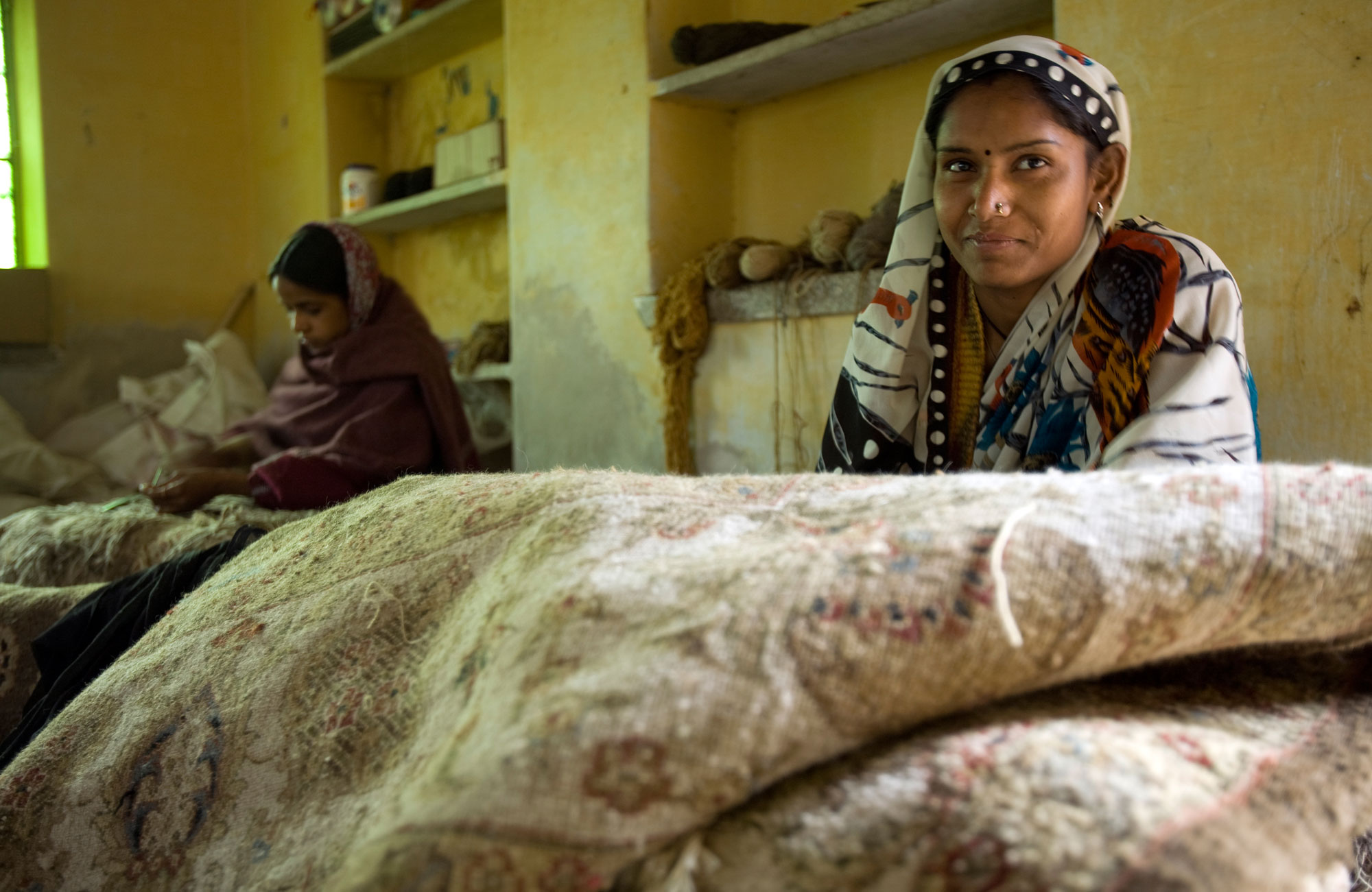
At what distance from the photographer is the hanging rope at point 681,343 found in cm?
239

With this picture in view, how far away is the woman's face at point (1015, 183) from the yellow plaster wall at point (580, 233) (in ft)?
4.37

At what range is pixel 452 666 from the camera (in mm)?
549

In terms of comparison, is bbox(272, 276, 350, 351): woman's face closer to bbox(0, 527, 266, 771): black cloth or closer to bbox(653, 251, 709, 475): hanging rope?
bbox(653, 251, 709, 475): hanging rope

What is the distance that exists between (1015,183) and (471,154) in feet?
7.76

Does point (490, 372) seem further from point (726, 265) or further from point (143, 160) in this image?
point (143, 160)

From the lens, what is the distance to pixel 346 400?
253 cm

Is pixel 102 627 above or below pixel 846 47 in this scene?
below

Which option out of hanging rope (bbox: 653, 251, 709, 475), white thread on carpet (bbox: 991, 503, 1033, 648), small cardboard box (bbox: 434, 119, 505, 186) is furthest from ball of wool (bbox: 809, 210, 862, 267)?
white thread on carpet (bbox: 991, 503, 1033, 648)

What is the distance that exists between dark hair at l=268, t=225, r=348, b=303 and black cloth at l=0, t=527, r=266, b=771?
1534 mm

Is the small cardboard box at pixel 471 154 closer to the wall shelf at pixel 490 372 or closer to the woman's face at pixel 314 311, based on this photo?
the wall shelf at pixel 490 372

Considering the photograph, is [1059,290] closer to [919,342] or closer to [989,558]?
[919,342]

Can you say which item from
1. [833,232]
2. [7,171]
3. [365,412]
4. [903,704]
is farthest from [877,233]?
[7,171]

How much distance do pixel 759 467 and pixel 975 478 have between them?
5.96 ft

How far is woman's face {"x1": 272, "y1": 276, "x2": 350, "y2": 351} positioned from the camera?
97.8 inches
